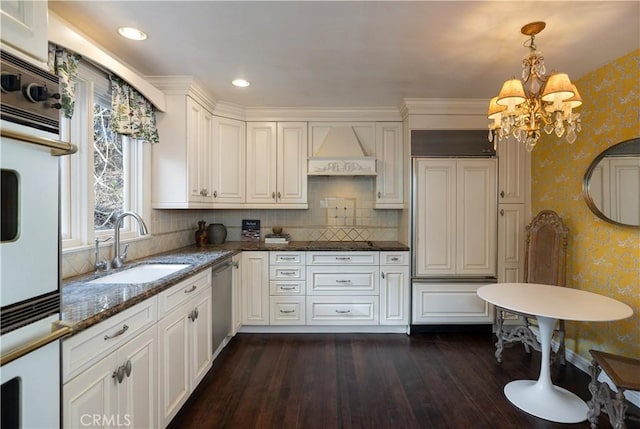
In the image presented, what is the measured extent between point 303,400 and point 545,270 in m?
2.32

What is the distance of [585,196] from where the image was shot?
7.94ft

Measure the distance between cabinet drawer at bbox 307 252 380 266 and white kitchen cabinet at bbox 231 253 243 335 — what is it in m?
0.71

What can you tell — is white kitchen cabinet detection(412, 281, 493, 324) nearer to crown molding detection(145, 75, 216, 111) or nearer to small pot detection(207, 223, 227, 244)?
small pot detection(207, 223, 227, 244)

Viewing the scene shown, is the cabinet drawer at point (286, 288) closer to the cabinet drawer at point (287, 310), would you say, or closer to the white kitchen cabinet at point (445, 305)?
the cabinet drawer at point (287, 310)

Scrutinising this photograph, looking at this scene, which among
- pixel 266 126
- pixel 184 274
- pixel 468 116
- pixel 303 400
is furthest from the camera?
pixel 266 126

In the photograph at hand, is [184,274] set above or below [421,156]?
below

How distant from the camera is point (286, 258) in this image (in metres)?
3.14

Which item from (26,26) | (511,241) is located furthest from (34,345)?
(511,241)

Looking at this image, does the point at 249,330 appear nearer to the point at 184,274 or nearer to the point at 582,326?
the point at 184,274

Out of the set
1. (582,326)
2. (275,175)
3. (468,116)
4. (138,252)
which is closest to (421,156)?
(468,116)

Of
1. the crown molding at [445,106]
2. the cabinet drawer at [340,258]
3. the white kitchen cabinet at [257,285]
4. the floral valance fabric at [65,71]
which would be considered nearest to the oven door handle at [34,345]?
the floral valance fabric at [65,71]

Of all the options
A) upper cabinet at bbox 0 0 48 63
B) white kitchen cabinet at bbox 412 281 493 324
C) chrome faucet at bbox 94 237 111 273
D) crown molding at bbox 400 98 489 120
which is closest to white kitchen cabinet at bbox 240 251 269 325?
chrome faucet at bbox 94 237 111 273

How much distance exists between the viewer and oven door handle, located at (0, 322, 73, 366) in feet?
2.40

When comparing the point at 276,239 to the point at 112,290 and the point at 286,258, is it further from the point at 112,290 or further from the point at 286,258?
the point at 112,290
